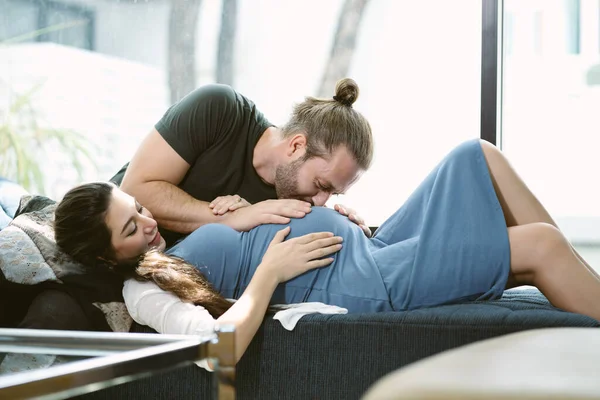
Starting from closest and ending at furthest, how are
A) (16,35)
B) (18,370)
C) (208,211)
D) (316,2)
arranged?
(18,370), (208,211), (316,2), (16,35)

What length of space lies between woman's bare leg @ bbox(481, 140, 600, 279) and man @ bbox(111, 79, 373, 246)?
0.46 meters

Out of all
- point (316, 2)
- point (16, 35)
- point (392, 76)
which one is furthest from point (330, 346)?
point (16, 35)

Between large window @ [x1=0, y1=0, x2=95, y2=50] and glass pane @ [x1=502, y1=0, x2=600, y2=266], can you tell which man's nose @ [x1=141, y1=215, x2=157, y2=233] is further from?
large window @ [x1=0, y1=0, x2=95, y2=50]

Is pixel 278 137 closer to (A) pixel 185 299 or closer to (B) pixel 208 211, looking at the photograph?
(B) pixel 208 211

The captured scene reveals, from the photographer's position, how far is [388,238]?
6.64 ft

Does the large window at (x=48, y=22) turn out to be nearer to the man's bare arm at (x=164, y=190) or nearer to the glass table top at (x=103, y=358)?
the man's bare arm at (x=164, y=190)

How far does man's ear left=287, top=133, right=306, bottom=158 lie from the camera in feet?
7.72

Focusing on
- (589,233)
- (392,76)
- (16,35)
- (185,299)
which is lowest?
(589,233)

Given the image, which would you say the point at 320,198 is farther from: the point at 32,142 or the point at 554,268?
the point at 32,142

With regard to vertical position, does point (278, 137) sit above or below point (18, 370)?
above

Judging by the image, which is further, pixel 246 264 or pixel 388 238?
pixel 388 238

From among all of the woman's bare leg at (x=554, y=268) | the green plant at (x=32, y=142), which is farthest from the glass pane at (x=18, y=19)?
the woman's bare leg at (x=554, y=268)

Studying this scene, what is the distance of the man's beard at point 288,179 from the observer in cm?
233

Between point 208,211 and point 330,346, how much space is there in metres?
0.78
